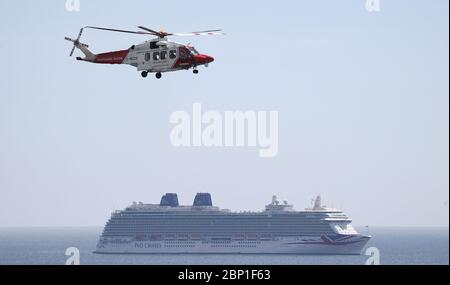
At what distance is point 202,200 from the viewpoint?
536 ft

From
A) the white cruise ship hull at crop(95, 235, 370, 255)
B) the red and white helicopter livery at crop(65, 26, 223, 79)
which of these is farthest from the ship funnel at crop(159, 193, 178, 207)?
the red and white helicopter livery at crop(65, 26, 223, 79)

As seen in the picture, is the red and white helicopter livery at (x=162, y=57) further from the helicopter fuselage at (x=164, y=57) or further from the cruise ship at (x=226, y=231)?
the cruise ship at (x=226, y=231)

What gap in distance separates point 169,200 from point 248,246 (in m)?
20.6

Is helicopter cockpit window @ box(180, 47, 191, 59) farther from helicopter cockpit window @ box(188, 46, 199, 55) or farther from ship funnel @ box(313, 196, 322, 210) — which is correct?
ship funnel @ box(313, 196, 322, 210)

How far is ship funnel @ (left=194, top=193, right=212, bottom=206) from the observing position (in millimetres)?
162750

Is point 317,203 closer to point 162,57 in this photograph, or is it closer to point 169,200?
point 169,200

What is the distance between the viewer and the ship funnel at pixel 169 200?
164m

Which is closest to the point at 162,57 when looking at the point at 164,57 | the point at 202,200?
the point at 164,57

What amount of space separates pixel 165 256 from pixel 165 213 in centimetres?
868
